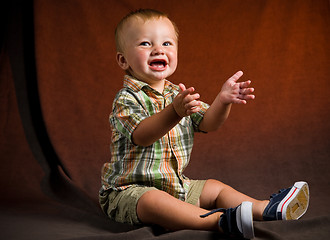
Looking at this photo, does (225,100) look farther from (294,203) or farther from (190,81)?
(190,81)

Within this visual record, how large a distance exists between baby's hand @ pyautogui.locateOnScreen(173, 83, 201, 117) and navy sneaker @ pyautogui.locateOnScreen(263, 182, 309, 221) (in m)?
0.32

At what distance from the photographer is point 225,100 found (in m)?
1.23

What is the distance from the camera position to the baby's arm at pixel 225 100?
1.17 metres

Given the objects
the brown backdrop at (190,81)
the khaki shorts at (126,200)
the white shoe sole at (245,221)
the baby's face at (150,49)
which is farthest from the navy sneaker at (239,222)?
the brown backdrop at (190,81)

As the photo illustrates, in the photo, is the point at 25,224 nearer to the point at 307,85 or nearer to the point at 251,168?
the point at 251,168

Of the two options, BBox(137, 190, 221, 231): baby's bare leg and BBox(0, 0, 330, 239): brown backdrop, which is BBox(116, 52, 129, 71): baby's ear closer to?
BBox(137, 190, 221, 231): baby's bare leg

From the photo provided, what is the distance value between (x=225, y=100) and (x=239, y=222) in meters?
0.36

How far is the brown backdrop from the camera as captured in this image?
6.30ft

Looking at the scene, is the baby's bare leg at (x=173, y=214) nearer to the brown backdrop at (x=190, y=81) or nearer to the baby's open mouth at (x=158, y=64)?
the baby's open mouth at (x=158, y=64)

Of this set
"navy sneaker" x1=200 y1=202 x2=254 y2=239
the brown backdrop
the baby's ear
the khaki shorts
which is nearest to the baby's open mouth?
the baby's ear

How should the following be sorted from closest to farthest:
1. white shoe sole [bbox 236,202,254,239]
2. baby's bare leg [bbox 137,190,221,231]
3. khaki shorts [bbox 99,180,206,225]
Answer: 1. white shoe sole [bbox 236,202,254,239]
2. baby's bare leg [bbox 137,190,221,231]
3. khaki shorts [bbox 99,180,206,225]

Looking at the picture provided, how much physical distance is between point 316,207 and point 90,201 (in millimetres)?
775

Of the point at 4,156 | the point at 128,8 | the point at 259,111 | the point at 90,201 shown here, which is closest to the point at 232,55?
the point at 259,111

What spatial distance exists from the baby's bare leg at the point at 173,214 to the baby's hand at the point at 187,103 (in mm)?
232
